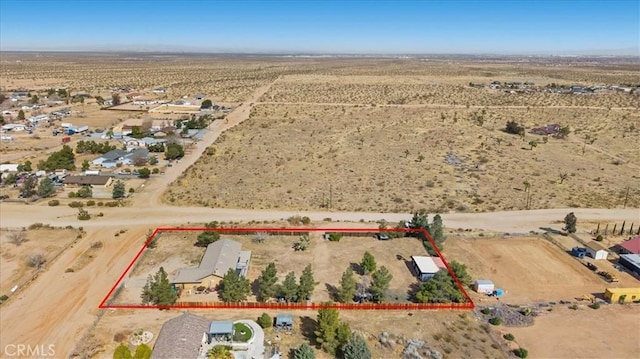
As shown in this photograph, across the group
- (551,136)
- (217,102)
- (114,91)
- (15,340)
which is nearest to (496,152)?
(551,136)

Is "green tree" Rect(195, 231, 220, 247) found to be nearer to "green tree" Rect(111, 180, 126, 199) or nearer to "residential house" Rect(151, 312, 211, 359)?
"residential house" Rect(151, 312, 211, 359)

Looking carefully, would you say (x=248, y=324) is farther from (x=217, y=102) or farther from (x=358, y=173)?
(x=217, y=102)

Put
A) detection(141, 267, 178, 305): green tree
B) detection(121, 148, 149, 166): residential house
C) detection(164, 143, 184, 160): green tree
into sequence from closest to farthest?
detection(141, 267, 178, 305): green tree
detection(121, 148, 149, 166): residential house
detection(164, 143, 184, 160): green tree

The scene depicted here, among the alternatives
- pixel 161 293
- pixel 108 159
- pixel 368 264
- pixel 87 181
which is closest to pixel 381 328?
pixel 368 264

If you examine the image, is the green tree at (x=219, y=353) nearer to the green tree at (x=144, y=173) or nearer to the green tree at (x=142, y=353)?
the green tree at (x=142, y=353)

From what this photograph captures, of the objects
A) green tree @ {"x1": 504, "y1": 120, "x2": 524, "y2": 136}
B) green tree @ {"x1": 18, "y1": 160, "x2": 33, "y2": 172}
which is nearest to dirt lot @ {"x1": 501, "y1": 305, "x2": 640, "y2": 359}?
green tree @ {"x1": 504, "y1": 120, "x2": 524, "y2": 136}

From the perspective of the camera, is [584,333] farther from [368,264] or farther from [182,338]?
[182,338]
